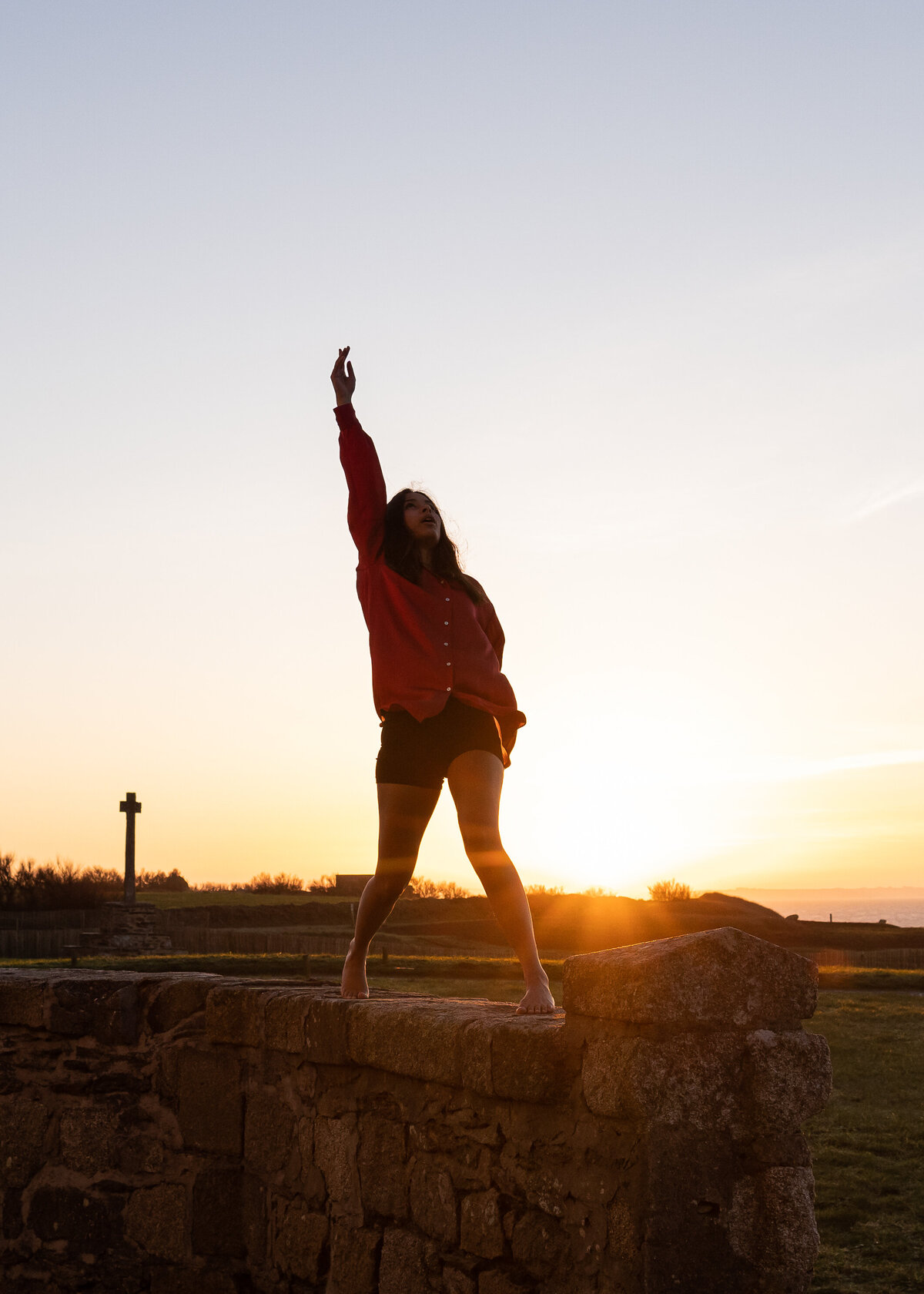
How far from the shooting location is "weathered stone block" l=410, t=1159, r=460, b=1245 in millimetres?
3158

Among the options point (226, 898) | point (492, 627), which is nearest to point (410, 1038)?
point (492, 627)

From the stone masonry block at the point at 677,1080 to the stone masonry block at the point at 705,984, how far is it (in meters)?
0.05

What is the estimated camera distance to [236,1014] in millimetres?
4191

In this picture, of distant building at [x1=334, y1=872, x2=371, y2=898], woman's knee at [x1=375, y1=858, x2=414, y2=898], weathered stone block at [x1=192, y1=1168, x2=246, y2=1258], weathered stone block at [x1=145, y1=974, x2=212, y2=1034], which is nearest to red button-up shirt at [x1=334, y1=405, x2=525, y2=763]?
woman's knee at [x1=375, y1=858, x2=414, y2=898]

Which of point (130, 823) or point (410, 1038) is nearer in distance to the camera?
point (410, 1038)

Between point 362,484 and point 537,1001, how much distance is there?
1.81m

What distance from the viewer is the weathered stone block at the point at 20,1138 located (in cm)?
455

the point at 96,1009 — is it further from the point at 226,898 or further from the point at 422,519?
the point at 226,898

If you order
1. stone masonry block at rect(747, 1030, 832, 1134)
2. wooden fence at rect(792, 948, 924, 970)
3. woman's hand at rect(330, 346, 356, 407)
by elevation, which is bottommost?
wooden fence at rect(792, 948, 924, 970)

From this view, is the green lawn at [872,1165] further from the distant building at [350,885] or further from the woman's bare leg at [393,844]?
the distant building at [350,885]

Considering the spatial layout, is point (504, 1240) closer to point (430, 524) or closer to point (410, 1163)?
point (410, 1163)

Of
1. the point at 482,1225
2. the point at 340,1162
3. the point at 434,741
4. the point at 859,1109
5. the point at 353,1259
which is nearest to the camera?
the point at 482,1225

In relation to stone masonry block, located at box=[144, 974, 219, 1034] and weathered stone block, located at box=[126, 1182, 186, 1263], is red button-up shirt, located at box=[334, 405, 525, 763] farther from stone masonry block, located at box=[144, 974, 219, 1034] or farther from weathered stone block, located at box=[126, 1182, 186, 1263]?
weathered stone block, located at box=[126, 1182, 186, 1263]

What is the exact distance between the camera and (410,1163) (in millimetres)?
3350
